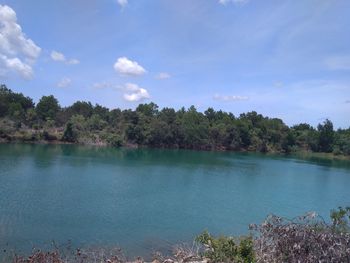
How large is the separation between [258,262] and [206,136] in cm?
10220

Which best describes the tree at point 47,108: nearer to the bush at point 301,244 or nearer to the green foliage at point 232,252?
the green foliage at point 232,252

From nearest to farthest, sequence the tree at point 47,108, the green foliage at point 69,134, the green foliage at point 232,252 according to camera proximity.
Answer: the green foliage at point 232,252 < the green foliage at point 69,134 < the tree at point 47,108

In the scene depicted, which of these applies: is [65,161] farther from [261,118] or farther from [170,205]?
[261,118]

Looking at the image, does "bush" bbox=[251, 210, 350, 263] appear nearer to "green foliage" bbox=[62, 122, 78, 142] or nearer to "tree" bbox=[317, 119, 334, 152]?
"green foliage" bbox=[62, 122, 78, 142]

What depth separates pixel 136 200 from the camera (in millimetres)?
34156

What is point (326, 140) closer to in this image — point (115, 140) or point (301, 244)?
point (115, 140)

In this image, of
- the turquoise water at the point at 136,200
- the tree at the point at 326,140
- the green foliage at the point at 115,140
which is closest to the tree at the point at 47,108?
the green foliage at the point at 115,140

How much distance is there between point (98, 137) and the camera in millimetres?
99625

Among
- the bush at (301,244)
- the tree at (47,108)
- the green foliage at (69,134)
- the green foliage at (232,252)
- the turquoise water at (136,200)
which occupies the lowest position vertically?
the turquoise water at (136,200)

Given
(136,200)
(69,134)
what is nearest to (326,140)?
(69,134)

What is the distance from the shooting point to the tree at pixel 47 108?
99750 mm

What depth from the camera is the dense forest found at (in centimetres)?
9381

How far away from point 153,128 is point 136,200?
68.7 metres

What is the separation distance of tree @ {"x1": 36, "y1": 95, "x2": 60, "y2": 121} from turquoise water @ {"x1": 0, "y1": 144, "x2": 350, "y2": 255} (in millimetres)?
42166
